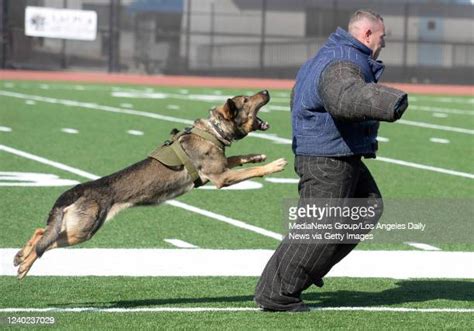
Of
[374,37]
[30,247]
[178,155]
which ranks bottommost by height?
[30,247]

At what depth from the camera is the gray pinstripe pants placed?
794 cm

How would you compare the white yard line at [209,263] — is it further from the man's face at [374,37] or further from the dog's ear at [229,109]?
the man's face at [374,37]

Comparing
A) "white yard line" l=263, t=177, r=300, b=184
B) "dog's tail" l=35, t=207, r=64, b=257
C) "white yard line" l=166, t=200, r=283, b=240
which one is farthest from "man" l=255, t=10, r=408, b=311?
"white yard line" l=263, t=177, r=300, b=184

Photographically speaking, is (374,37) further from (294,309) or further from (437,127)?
(437,127)

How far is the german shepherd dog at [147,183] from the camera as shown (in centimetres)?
792

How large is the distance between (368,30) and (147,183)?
1.70 meters

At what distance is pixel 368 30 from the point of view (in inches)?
311

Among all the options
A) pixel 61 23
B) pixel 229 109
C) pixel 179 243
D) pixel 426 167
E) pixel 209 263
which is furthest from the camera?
pixel 61 23

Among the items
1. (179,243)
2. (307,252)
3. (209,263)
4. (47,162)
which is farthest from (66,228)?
(47,162)

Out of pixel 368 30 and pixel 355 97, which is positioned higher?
pixel 368 30

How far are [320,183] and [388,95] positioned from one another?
861 mm

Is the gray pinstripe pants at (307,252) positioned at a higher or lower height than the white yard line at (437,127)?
higher

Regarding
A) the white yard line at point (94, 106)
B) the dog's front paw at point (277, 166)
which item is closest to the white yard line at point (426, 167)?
the white yard line at point (94, 106)

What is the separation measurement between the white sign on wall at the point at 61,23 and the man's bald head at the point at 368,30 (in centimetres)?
3431
